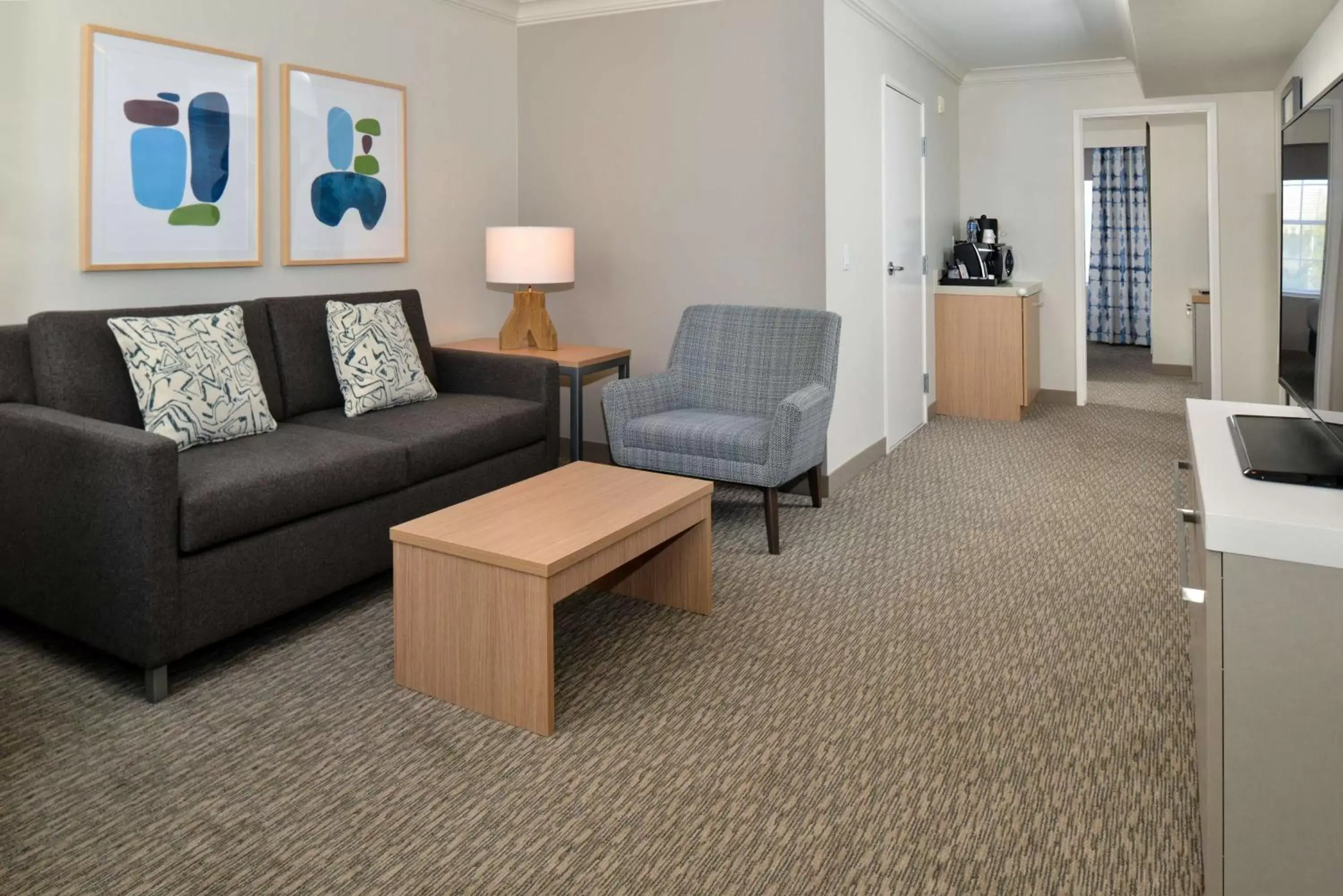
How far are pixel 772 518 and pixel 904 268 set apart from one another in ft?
7.95

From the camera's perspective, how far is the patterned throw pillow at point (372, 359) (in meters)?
3.54

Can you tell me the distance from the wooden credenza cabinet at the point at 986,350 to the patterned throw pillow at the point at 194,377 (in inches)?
171

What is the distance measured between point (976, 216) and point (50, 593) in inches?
235

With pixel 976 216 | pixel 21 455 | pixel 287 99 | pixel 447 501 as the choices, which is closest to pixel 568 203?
pixel 287 99

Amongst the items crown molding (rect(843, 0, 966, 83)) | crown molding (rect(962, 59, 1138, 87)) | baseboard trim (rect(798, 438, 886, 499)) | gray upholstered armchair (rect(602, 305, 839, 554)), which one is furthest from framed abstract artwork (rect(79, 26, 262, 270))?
crown molding (rect(962, 59, 1138, 87))

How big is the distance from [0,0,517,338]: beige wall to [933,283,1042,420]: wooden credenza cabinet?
9.72 ft

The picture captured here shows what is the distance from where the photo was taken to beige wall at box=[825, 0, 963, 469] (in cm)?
417

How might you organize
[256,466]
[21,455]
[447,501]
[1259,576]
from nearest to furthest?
[1259,576], [21,455], [256,466], [447,501]

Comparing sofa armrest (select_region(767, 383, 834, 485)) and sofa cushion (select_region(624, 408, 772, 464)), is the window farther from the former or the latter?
sofa cushion (select_region(624, 408, 772, 464))

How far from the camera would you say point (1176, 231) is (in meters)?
8.06

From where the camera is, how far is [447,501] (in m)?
3.33

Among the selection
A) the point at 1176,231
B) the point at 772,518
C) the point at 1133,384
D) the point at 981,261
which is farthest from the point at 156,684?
the point at 1176,231

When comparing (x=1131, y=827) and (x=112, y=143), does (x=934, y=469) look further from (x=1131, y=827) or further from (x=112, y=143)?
(x=112, y=143)

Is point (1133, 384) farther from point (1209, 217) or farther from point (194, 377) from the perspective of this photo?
point (194, 377)
